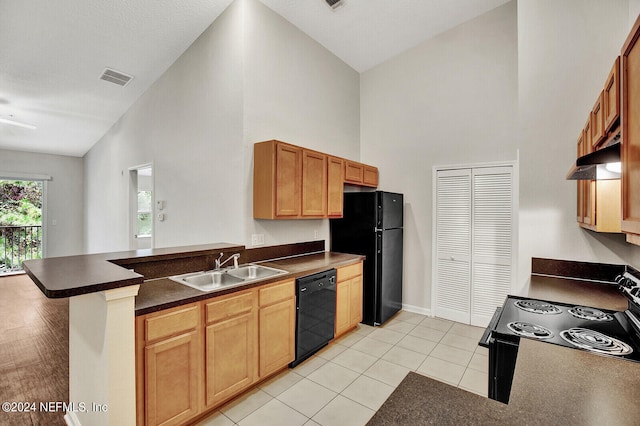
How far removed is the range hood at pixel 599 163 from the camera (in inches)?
46.8

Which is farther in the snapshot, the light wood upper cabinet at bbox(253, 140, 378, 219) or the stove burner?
the light wood upper cabinet at bbox(253, 140, 378, 219)

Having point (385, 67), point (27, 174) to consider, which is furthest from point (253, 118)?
point (27, 174)

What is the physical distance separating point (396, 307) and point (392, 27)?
12.7 ft

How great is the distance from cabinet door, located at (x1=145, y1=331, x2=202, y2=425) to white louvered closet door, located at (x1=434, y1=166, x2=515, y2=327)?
338cm

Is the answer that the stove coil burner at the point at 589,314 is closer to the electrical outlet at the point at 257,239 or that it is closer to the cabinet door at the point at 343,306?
the cabinet door at the point at 343,306

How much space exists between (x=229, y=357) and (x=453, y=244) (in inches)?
127

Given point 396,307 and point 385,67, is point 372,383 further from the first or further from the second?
point 385,67

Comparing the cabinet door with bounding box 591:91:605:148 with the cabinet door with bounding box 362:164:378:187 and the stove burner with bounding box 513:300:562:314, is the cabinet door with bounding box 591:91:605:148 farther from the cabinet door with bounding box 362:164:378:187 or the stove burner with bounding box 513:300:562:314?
the cabinet door with bounding box 362:164:378:187

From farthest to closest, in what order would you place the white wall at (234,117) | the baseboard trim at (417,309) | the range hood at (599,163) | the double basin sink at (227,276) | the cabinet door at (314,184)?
the baseboard trim at (417,309)
the cabinet door at (314,184)
the white wall at (234,117)
the double basin sink at (227,276)
the range hood at (599,163)

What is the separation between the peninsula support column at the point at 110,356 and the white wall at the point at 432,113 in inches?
146

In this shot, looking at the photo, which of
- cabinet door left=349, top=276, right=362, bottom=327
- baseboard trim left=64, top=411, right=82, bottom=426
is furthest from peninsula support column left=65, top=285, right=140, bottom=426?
cabinet door left=349, top=276, right=362, bottom=327

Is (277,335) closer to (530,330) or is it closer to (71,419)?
(71,419)

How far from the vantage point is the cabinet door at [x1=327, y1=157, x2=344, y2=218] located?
3.75 meters

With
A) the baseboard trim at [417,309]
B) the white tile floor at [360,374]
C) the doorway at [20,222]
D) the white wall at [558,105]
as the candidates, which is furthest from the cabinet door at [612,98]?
the doorway at [20,222]
